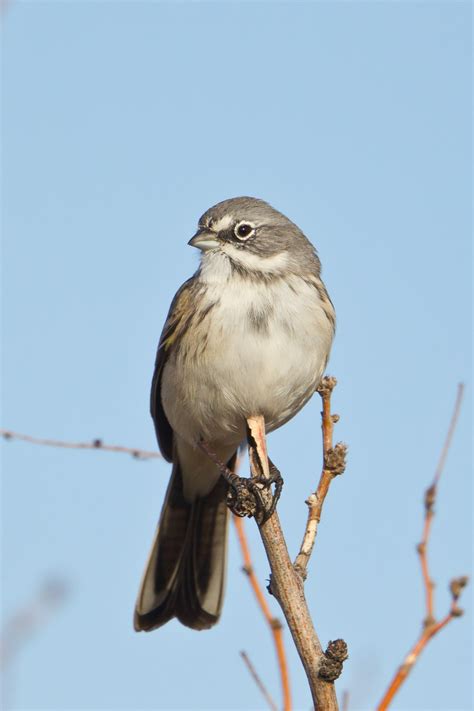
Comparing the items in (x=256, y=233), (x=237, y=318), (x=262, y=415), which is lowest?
(x=262, y=415)

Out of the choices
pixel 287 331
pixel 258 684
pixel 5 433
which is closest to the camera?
pixel 258 684

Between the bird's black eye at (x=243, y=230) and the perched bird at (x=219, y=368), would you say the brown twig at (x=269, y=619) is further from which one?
the bird's black eye at (x=243, y=230)

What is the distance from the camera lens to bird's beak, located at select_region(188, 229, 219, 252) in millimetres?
7102

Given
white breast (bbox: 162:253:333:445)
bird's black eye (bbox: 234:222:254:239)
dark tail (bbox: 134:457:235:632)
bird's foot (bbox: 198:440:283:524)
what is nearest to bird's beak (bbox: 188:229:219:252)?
bird's black eye (bbox: 234:222:254:239)

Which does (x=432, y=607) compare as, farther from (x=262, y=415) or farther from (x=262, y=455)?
(x=262, y=415)

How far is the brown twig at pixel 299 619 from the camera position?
413cm

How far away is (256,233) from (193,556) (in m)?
2.65

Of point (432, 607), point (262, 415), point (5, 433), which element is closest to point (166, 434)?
point (262, 415)

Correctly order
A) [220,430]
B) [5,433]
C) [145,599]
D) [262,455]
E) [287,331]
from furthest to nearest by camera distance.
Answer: [145,599]
[220,430]
[287,331]
[5,433]
[262,455]

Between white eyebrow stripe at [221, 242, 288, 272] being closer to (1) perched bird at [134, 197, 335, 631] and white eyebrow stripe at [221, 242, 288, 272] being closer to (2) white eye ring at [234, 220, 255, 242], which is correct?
(1) perched bird at [134, 197, 335, 631]

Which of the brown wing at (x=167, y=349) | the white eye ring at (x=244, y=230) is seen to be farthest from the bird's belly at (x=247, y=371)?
the white eye ring at (x=244, y=230)

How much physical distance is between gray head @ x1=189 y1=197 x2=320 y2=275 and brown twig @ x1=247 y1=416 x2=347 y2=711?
1866 millimetres

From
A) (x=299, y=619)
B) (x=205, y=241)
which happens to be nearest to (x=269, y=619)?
(x=299, y=619)

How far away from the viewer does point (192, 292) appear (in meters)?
6.96
